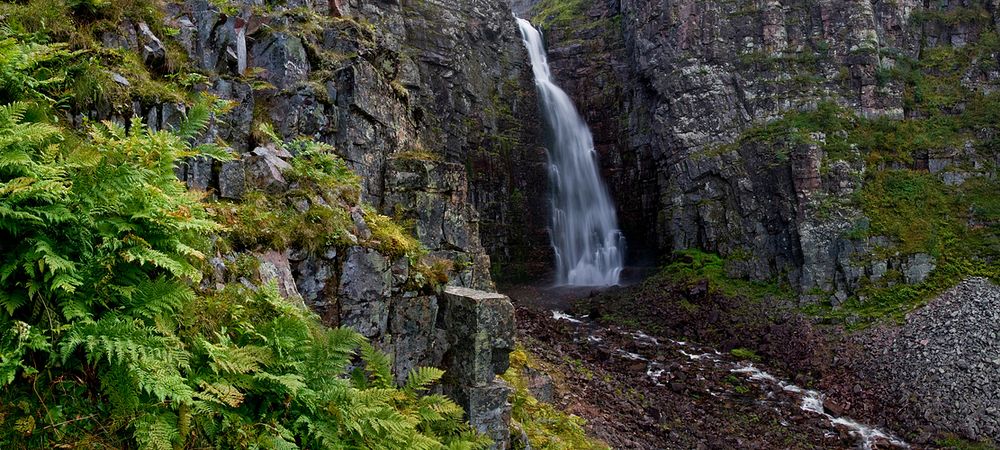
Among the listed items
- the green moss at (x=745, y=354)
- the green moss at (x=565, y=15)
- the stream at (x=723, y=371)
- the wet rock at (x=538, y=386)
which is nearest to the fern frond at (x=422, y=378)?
the wet rock at (x=538, y=386)

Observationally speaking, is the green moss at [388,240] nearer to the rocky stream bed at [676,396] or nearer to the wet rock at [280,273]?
the wet rock at [280,273]

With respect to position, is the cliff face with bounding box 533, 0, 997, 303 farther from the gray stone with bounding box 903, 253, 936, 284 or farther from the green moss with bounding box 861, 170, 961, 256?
the green moss with bounding box 861, 170, 961, 256

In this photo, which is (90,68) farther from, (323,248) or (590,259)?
(590,259)

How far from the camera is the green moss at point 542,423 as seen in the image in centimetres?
803

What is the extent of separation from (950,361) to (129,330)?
803 inches

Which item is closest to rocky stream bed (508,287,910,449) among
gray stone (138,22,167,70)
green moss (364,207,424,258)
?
green moss (364,207,424,258)

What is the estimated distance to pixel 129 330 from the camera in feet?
9.76

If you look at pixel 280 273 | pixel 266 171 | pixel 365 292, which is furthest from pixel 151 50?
pixel 365 292

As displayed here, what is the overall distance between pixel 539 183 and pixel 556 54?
9610 mm

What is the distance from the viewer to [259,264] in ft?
15.9

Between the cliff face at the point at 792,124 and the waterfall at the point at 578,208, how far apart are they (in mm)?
1267

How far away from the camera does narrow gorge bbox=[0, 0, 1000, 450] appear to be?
3.18 meters

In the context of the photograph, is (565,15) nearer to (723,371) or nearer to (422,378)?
(723,371)

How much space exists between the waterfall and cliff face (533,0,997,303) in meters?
1.27
